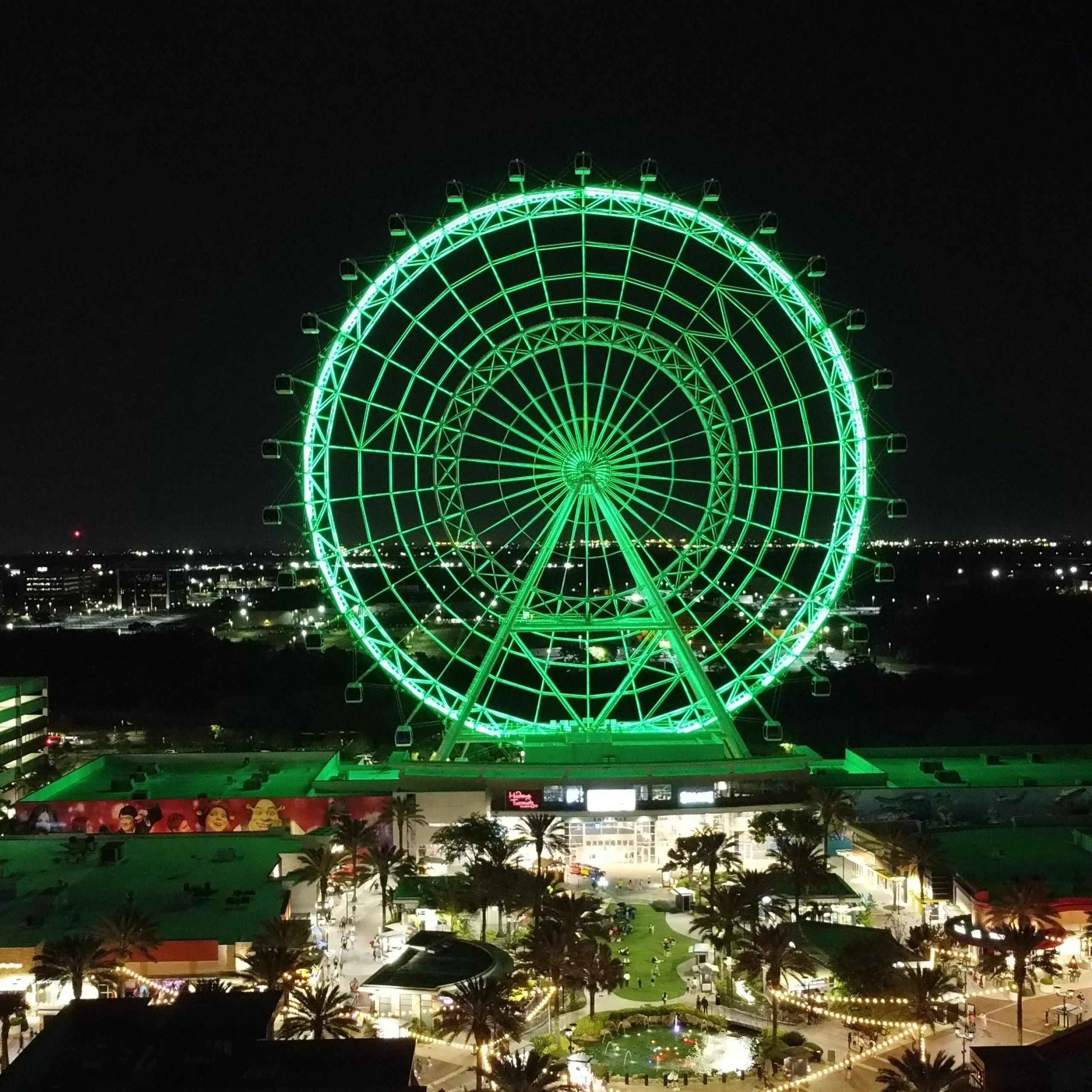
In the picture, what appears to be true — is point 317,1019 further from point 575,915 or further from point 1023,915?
point 1023,915

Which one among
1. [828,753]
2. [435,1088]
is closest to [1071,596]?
[828,753]

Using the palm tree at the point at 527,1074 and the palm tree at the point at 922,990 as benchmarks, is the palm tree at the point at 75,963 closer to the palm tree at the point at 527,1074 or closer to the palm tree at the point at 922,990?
the palm tree at the point at 527,1074

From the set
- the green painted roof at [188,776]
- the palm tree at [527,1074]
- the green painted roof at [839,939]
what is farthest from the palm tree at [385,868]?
the palm tree at [527,1074]

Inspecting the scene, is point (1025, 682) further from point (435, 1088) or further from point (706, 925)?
point (435, 1088)

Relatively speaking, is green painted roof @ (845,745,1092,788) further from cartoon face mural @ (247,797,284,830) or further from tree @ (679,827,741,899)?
cartoon face mural @ (247,797,284,830)

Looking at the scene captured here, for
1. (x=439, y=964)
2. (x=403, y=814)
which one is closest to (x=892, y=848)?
(x=439, y=964)
